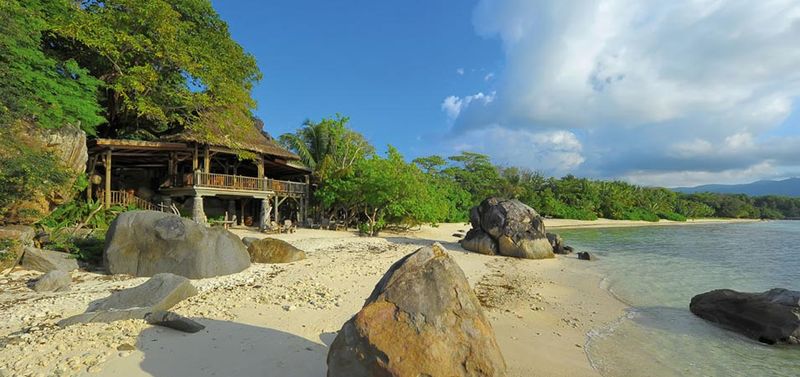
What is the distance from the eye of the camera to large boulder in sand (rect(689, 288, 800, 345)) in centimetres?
680

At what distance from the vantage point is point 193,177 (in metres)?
17.7

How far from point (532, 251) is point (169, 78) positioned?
18576 millimetres

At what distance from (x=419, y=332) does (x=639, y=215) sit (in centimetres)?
6060

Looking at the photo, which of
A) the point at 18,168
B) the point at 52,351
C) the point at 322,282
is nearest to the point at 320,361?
the point at 52,351

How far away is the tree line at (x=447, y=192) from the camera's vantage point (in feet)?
68.6

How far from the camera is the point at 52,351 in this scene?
459 centimetres

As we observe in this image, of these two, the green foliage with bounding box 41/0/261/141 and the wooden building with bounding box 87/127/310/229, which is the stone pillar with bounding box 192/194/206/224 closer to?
the wooden building with bounding box 87/127/310/229

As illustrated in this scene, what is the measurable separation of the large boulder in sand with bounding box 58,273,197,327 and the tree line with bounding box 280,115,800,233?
44.1 ft

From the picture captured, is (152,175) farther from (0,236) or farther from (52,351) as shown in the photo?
(52,351)

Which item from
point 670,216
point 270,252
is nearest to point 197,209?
point 270,252

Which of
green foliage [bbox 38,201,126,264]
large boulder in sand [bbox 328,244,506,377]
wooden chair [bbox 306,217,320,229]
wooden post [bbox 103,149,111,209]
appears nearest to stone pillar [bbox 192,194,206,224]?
wooden post [bbox 103,149,111,209]

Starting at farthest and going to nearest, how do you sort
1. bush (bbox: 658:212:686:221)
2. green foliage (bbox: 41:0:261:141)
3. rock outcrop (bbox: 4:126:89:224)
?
bush (bbox: 658:212:686:221) → green foliage (bbox: 41:0:261:141) → rock outcrop (bbox: 4:126:89:224)

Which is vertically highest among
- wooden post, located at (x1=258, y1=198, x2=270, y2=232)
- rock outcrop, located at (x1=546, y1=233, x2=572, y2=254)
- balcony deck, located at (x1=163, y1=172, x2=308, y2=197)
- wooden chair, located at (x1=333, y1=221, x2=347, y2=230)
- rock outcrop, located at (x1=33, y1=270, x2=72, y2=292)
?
balcony deck, located at (x1=163, y1=172, x2=308, y2=197)

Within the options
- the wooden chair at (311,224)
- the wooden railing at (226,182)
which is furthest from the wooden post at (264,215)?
the wooden chair at (311,224)
